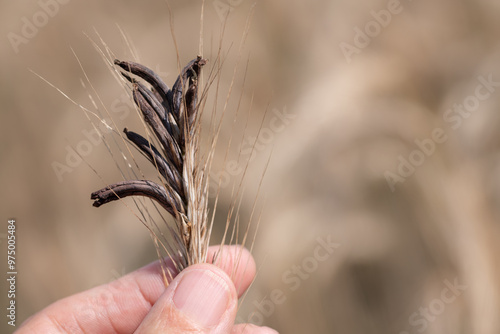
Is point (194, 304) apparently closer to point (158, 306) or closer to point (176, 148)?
point (158, 306)

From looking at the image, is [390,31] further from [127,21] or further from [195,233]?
[195,233]

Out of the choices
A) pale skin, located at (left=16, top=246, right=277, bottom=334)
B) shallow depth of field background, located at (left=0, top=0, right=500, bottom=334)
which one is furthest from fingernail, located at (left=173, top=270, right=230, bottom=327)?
shallow depth of field background, located at (left=0, top=0, right=500, bottom=334)

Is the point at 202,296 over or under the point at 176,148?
under

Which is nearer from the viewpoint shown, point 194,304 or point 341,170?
point 194,304

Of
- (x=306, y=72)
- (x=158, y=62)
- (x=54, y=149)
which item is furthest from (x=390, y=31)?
(x=54, y=149)

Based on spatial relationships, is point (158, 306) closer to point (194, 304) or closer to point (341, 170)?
point (194, 304)

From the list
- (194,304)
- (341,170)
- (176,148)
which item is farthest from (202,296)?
(341,170)

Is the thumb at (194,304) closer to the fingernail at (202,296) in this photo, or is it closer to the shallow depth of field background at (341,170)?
the fingernail at (202,296)
